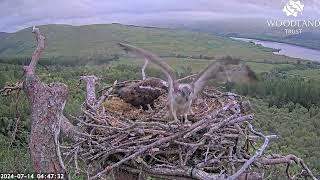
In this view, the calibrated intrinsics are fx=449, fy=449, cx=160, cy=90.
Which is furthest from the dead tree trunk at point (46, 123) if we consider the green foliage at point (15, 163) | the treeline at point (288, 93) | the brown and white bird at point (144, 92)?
the treeline at point (288, 93)


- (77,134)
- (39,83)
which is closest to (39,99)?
(39,83)

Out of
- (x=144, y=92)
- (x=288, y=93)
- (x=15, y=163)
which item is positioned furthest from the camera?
(x=288, y=93)

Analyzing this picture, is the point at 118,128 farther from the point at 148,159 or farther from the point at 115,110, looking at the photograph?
the point at 115,110

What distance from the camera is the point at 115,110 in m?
5.46

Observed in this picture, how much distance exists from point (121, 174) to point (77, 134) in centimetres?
60

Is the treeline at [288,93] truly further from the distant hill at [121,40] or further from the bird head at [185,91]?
the bird head at [185,91]

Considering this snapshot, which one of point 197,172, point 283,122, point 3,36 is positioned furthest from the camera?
point 3,36

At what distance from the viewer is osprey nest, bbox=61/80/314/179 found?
4035 mm

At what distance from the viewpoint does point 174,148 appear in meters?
4.31

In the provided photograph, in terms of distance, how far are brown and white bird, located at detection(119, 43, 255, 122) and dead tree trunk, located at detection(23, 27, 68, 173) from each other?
2.83 ft

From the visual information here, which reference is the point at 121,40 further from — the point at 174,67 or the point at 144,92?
the point at 144,92

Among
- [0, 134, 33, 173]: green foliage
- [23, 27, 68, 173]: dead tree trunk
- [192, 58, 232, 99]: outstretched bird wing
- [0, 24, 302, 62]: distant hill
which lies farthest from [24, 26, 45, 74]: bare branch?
[0, 24, 302, 62]: distant hill

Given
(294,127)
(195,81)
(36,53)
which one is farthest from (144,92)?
(294,127)

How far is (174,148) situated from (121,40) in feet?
445
